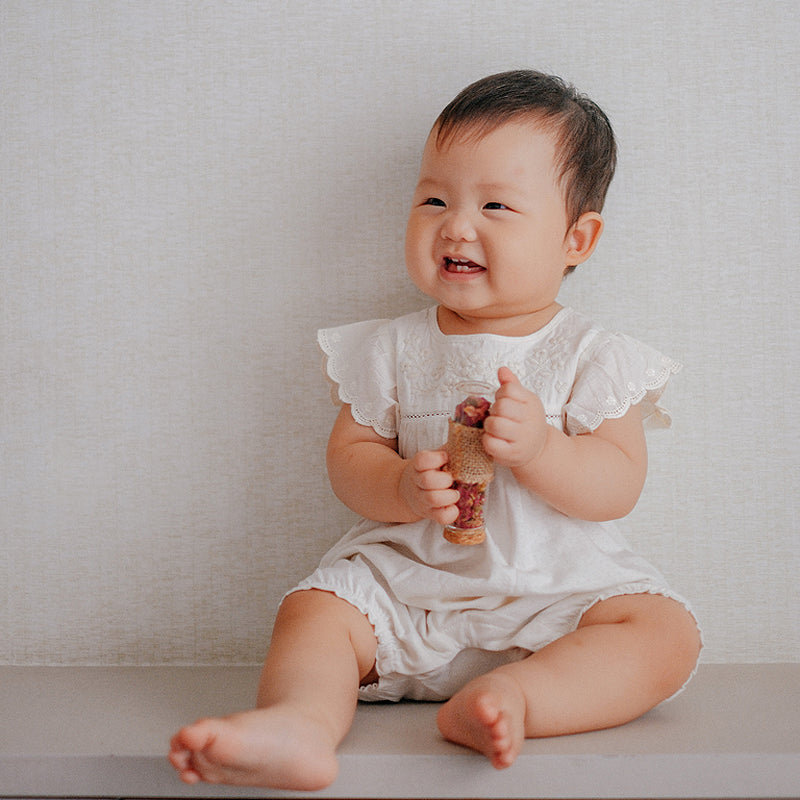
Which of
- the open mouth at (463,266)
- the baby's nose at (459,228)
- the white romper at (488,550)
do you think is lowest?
the white romper at (488,550)

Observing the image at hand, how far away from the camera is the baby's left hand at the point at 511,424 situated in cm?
86

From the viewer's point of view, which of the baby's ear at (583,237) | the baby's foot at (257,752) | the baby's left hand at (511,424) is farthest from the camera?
the baby's ear at (583,237)

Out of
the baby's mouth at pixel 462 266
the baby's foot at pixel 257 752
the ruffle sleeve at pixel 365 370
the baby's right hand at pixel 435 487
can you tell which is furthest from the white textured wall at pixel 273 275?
the baby's foot at pixel 257 752

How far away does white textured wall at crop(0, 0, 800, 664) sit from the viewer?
1239 millimetres

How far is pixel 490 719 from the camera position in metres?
0.76

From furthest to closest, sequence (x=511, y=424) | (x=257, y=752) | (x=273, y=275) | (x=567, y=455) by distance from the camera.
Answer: (x=273, y=275)
(x=567, y=455)
(x=511, y=424)
(x=257, y=752)

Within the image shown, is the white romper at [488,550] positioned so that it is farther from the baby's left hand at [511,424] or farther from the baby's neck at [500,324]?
the baby's left hand at [511,424]

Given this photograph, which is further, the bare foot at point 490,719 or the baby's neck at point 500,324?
the baby's neck at point 500,324

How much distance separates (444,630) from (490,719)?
26 centimetres

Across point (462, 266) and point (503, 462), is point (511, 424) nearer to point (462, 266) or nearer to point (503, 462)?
point (503, 462)

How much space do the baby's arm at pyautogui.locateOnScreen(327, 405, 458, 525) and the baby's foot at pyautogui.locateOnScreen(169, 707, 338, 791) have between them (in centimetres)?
24

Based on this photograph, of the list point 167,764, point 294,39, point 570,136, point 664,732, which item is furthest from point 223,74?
point 664,732

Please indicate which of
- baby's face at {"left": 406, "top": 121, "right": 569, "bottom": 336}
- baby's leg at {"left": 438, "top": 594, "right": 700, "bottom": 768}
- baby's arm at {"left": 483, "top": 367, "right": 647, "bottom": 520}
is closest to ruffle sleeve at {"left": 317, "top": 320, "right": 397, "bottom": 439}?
baby's face at {"left": 406, "top": 121, "right": 569, "bottom": 336}

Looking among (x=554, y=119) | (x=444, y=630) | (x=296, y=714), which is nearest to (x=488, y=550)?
(x=444, y=630)
